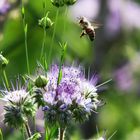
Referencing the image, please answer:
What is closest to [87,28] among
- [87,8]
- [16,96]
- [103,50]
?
[16,96]

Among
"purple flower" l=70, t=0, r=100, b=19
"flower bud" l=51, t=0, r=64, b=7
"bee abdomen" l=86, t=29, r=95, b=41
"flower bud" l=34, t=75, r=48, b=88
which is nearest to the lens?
"flower bud" l=34, t=75, r=48, b=88

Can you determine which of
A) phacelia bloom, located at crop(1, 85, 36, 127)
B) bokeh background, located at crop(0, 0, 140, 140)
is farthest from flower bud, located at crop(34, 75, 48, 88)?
bokeh background, located at crop(0, 0, 140, 140)

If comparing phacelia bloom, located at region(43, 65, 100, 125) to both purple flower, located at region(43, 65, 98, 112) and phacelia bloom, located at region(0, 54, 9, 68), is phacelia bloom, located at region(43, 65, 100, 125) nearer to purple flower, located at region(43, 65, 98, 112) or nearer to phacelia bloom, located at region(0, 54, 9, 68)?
A: purple flower, located at region(43, 65, 98, 112)

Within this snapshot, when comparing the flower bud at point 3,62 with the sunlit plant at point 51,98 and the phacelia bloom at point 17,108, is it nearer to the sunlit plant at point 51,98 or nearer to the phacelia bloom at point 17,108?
the sunlit plant at point 51,98

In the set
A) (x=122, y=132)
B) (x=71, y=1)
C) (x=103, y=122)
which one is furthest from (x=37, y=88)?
(x=103, y=122)

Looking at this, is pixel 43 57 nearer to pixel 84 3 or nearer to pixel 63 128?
pixel 63 128

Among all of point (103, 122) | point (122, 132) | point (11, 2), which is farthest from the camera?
point (103, 122)
